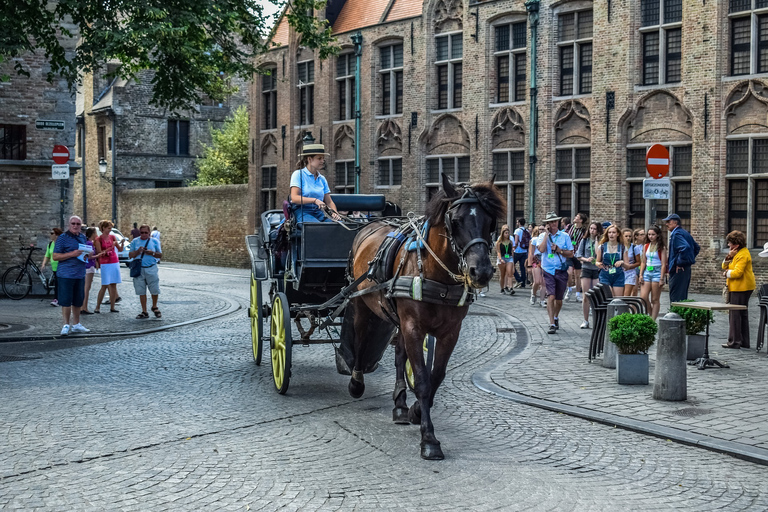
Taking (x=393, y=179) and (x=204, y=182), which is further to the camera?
(x=204, y=182)

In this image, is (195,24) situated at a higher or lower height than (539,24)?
lower

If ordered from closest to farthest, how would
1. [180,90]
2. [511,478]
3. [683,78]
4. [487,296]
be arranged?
1. [511,478]
2. [180,90]
3. [487,296]
4. [683,78]

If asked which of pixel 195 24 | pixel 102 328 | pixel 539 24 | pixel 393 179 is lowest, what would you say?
pixel 102 328

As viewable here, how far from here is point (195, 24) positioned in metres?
14.7

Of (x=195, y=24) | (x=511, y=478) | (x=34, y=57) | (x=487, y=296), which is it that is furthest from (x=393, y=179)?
(x=511, y=478)

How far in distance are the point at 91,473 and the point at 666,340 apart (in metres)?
5.16

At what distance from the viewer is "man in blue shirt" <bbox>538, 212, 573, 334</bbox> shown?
13.2 metres

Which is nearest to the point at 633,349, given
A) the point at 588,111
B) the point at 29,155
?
the point at 588,111

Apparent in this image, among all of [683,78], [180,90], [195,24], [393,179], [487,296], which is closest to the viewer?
[195,24]

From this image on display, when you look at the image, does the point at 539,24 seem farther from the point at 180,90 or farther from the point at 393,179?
the point at 180,90

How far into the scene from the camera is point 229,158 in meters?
42.9

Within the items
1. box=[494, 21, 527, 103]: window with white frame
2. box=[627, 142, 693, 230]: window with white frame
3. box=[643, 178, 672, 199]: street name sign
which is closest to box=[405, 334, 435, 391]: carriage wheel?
box=[643, 178, 672, 199]: street name sign

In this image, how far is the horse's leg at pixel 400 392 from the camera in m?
6.99

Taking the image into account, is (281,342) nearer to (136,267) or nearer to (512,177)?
(136,267)
